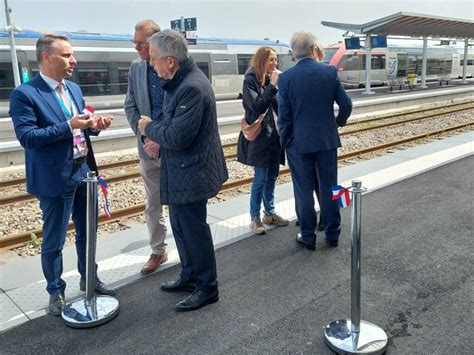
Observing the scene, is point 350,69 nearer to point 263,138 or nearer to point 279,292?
point 263,138

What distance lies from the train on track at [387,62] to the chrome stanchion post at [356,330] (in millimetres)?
28671

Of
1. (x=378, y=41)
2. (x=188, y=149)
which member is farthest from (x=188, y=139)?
(x=378, y=41)

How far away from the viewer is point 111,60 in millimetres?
20250

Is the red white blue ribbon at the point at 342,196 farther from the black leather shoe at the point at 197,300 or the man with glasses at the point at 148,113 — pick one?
the man with glasses at the point at 148,113

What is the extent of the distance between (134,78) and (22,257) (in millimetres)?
2291

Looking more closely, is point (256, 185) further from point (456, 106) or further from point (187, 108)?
point (456, 106)

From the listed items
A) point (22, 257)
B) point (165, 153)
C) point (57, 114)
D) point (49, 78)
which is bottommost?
point (22, 257)

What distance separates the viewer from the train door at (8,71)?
56.8ft

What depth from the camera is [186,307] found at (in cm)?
332

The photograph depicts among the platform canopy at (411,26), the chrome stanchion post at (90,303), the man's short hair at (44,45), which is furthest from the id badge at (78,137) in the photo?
the platform canopy at (411,26)

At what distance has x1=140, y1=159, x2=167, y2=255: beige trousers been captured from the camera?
3.97m

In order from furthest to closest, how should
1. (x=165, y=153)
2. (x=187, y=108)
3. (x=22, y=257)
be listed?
(x=22, y=257) < (x=165, y=153) < (x=187, y=108)

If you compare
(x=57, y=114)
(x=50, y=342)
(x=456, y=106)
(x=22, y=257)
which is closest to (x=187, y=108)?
(x=57, y=114)

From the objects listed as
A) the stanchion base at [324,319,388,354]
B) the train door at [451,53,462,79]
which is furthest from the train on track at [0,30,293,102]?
the train door at [451,53,462,79]
